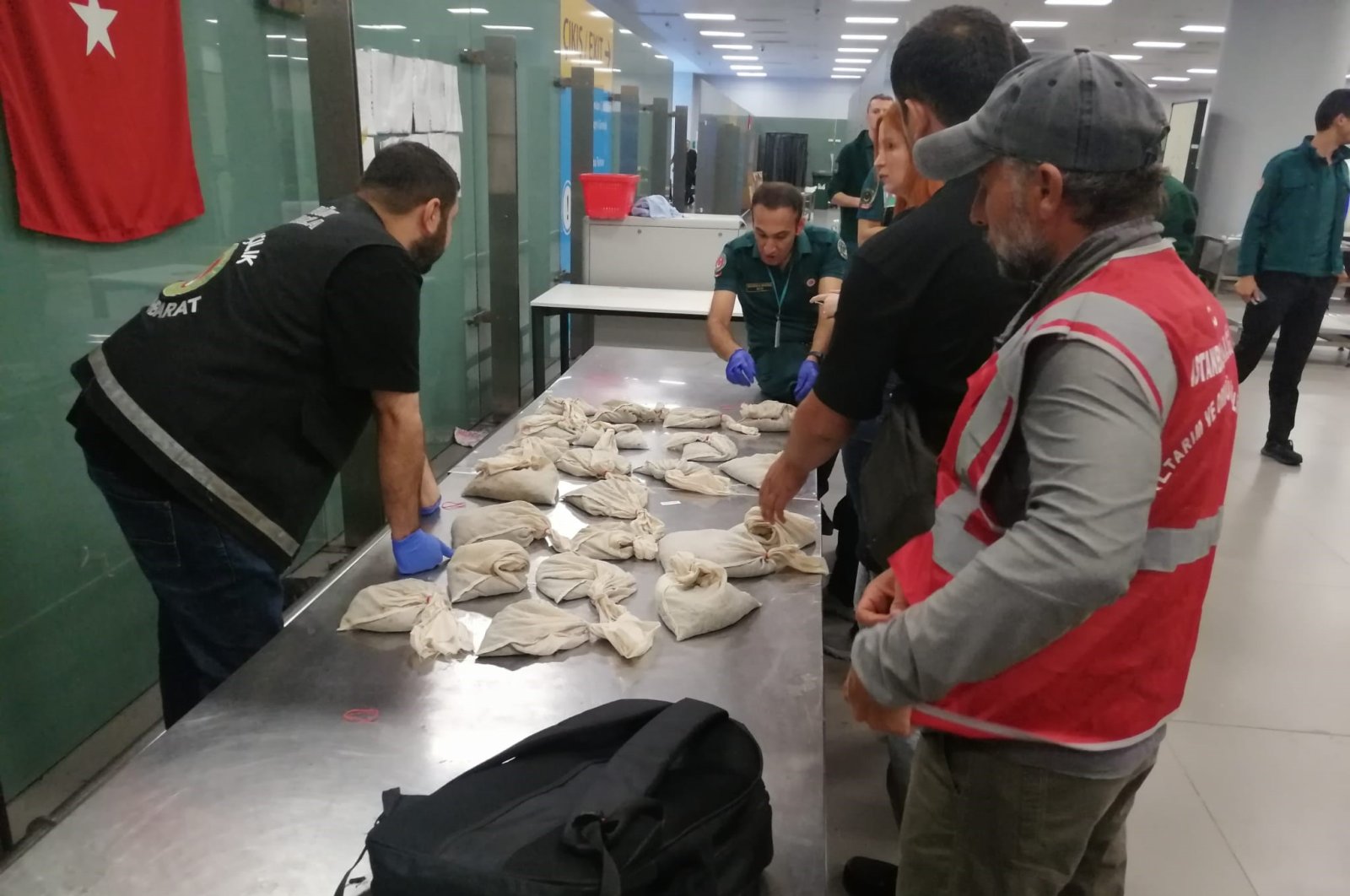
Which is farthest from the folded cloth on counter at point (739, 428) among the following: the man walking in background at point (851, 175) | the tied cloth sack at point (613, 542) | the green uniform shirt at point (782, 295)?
the man walking in background at point (851, 175)

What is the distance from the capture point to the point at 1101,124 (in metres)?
0.87

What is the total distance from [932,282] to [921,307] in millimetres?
42

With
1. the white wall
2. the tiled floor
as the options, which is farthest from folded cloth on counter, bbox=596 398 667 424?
the white wall

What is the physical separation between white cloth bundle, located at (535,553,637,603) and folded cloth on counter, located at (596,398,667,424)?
A: 0.97 meters

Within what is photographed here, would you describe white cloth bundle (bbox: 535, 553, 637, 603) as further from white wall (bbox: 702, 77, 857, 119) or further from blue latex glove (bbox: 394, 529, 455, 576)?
white wall (bbox: 702, 77, 857, 119)

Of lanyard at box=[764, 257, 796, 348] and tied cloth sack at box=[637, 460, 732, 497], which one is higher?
lanyard at box=[764, 257, 796, 348]

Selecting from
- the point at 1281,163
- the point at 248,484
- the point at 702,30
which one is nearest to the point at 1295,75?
the point at 1281,163

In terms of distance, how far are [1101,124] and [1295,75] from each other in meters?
9.40

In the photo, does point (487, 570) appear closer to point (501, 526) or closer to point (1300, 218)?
point (501, 526)

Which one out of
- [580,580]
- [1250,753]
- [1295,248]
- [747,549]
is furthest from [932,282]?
[1295,248]

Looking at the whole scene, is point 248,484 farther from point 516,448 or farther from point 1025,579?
point 1025,579

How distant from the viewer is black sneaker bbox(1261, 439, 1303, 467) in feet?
15.6

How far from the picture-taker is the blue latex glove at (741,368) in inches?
122

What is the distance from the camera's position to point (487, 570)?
1.65 m
